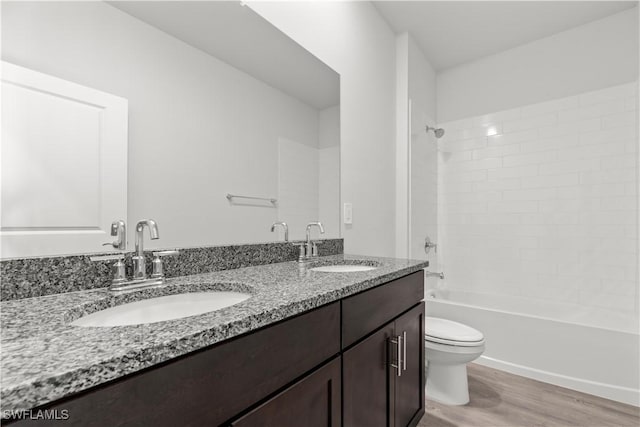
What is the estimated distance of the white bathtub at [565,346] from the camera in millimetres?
1793

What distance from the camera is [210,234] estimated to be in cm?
107

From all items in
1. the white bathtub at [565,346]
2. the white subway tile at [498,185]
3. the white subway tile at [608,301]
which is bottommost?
the white bathtub at [565,346]

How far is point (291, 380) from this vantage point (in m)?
0.68

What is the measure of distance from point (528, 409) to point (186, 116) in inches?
88.9

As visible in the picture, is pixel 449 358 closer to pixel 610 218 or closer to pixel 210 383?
pixel 210 383

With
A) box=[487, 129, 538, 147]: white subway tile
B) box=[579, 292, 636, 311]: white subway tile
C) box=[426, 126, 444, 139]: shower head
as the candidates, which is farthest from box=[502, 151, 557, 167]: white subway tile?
box=[579, 292, 636, 311]: white subway tile

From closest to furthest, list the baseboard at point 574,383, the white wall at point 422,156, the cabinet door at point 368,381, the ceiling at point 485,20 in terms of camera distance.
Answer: the cabinet door at point 368,381
the baseboard at point 574,383
the ceiling at point 485,20
the white wall at point 422,156

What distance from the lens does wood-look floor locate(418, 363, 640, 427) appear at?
5.25ft

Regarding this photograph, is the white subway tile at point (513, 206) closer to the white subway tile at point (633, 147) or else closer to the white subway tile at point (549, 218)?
the white subway tile at point (549, 218)

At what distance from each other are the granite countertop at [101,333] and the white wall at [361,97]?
3.59 ft

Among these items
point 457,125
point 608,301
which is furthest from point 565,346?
point 457,125

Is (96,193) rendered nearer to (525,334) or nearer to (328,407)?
(328,407)

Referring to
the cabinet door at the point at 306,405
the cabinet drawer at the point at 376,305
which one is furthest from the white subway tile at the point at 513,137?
the cabinet door at the point at 306,405

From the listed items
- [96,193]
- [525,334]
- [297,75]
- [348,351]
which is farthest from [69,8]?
[525,334]
